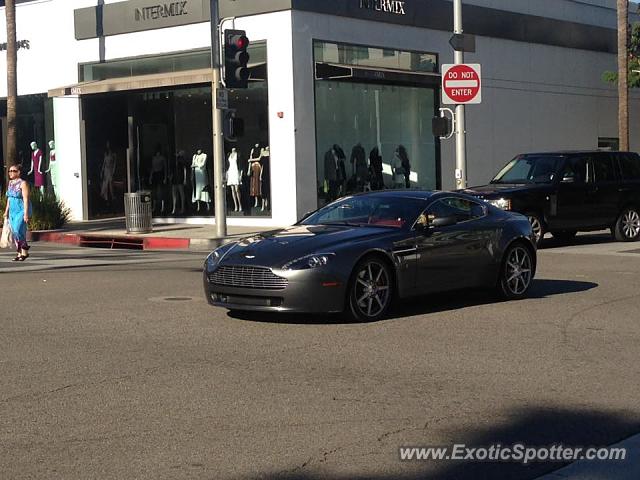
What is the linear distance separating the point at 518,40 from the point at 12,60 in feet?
52.9

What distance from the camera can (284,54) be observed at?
92.1 ft

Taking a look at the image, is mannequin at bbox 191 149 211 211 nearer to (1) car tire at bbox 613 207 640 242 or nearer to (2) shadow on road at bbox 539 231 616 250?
(2) shadow on road at bbox 539 231 616 250

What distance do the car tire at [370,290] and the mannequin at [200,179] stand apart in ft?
64.7

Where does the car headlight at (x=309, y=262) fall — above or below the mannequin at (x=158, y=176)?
below

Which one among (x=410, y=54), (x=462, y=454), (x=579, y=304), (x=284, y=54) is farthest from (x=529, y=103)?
(x=462, y=454)

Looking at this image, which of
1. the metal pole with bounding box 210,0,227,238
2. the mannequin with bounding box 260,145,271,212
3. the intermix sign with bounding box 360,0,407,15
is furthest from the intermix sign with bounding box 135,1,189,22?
the metal pole with bounding box 210,0,227,238

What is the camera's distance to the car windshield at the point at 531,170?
21031 millimetres

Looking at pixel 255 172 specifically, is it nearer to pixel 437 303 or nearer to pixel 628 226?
pixel 628 226

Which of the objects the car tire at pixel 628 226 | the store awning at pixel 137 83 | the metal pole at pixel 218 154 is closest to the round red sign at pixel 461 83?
the car tire at pixel 628 226

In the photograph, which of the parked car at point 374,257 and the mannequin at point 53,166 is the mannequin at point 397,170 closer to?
the mannequin at point 53,166

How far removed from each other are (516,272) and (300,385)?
5.62m

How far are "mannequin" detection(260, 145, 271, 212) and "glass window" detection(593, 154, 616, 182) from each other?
32.2ft

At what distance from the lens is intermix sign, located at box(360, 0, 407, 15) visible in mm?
29917

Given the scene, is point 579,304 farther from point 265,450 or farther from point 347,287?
point 265,450
